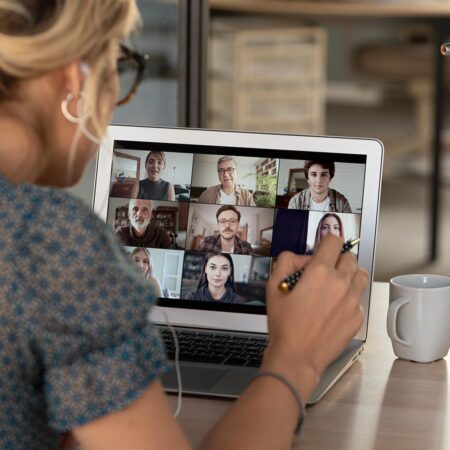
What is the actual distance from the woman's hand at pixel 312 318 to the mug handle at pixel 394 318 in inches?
7.5

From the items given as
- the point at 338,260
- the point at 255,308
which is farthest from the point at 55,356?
the point at 255,308

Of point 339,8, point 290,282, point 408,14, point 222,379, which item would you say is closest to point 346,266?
point 290,282

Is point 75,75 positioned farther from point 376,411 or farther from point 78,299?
point 376,411

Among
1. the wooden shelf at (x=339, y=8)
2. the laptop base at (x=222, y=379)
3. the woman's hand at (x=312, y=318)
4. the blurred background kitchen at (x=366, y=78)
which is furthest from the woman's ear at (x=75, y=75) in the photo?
the wooden shelf at (x=339, y=8)

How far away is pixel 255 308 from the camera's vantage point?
3.58 ft

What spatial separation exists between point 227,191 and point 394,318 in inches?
10.3

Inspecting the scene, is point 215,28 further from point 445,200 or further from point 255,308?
point 255,308

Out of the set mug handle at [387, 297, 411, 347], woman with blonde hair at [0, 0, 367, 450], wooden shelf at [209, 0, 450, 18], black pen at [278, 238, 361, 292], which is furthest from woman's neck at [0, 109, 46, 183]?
wooden shelf at [209, 0, 450, 18]

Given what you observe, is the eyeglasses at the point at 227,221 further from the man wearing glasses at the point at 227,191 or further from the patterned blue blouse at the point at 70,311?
the patterned blue blouse at the point at 70,311

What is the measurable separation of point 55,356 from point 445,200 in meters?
4.10

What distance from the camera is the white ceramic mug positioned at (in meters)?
1.00

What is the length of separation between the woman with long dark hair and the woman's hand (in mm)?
268

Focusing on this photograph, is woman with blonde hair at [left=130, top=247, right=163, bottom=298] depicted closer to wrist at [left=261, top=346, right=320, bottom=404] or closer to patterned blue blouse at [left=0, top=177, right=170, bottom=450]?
wrist at [left=261, top=346, right=320, bottom=404]

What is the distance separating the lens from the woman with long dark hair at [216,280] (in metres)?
1.10
